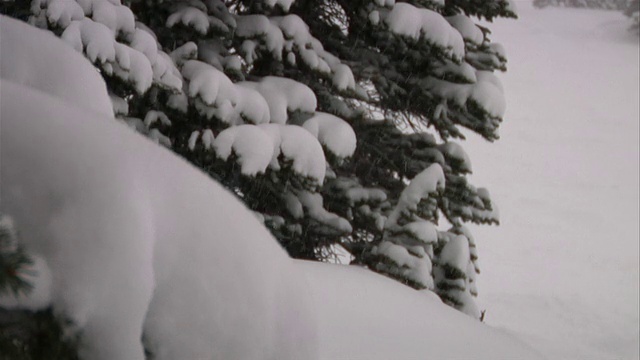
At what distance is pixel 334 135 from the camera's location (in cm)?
435

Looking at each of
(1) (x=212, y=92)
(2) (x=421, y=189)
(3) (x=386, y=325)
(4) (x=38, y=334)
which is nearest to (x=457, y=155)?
(2) (x=421, y=189)

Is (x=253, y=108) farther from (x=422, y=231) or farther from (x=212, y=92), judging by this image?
(x=422, y=231)

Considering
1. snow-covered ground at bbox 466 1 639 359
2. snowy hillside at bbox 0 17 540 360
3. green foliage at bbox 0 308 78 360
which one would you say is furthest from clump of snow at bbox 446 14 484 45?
green foliage at bbox 0 308 78 360

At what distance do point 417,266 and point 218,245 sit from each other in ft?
12.0

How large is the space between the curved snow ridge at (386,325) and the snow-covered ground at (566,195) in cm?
175

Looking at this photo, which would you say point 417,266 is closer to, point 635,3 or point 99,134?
point 99,134

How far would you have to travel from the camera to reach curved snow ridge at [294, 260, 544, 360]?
2125 mm

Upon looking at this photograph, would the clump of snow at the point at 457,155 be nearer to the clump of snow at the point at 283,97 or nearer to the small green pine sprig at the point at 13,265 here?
the clump of snow at the point at 283,97

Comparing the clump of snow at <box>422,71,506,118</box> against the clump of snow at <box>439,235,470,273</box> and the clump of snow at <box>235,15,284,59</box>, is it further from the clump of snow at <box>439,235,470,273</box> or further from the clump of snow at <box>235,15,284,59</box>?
the clump of snow at <box>235,15,284,59</box>

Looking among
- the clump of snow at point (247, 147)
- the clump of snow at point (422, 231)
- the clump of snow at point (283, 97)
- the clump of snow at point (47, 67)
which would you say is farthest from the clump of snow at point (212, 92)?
the clump of snow at point (47, 67)

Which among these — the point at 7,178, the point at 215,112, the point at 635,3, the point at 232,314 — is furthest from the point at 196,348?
the point at 635,3

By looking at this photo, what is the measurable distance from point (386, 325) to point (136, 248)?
5.16 ft

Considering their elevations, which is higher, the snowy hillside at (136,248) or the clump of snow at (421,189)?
the snowy hillside at (136,248)

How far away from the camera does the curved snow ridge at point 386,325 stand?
2.12 m
